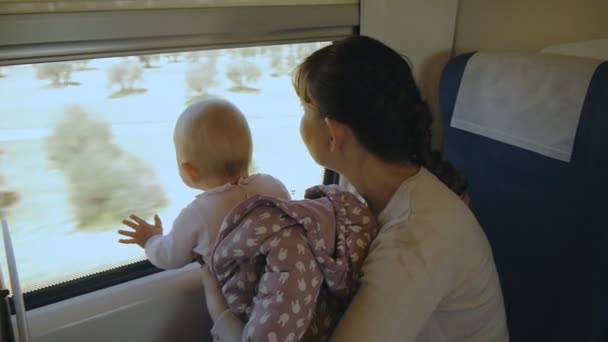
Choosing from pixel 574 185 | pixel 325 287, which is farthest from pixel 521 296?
pixel 325 287

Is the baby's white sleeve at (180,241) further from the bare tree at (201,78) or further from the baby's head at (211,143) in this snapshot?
the bare tree at (201,78)

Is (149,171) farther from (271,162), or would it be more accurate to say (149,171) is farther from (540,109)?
(540,109)

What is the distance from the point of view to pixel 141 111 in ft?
4.29

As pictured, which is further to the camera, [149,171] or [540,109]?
[149,171]

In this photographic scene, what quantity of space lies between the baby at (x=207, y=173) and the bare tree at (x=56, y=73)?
29 cm

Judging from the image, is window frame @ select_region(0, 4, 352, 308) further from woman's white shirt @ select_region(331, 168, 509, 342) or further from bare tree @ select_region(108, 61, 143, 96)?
woman's white shirt @ select_region(331, 168, 509, 342)

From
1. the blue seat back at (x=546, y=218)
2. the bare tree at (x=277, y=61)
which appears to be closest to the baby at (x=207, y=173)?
the bare tree at (x=277, y=61)

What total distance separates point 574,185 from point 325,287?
63 centimetres

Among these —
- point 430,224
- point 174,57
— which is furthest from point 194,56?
point 430,224

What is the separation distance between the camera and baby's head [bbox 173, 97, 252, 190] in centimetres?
112

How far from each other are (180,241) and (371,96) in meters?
0.58

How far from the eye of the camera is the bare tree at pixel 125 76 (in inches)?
47.6

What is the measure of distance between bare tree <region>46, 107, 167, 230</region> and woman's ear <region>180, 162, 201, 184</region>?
277mm

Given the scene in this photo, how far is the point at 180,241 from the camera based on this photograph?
1.16m
